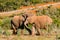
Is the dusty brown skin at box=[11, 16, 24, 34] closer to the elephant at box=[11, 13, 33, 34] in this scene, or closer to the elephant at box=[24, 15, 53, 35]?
the elephant at box=[11, 13, 33, 34]

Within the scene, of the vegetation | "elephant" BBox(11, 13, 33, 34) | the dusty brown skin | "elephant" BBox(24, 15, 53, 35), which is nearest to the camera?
"elephant" BBox(24, 15, 53, 35)

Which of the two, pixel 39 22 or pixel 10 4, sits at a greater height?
pixel 39 22

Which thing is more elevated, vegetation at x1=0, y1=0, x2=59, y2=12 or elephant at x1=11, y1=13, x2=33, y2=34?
elephant at x1=11, y1=13, x2=33, y2=34

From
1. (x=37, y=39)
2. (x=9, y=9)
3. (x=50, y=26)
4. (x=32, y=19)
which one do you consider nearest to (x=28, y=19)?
(x=32, y=19)

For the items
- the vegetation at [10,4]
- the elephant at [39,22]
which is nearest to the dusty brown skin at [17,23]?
the elephant at [39,22]

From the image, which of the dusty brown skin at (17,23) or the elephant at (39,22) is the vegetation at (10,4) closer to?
the dusty brown skin at (17,23)

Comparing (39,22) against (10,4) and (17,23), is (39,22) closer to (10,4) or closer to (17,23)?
(17,23)

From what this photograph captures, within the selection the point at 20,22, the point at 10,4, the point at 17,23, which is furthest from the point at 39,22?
the point at 10,4

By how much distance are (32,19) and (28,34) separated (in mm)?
879

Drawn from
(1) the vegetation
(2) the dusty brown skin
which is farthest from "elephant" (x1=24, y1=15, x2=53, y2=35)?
(1) the vegetation

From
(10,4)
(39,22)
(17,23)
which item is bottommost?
(10,4)

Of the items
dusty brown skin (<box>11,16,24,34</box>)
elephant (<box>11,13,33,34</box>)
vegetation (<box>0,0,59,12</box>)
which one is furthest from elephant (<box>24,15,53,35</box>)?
vegetation (<box>0,0,59,12</box>)

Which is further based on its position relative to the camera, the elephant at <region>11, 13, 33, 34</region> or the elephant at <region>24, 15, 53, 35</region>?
the elephant at <region>11, 13, 33, 34</region>

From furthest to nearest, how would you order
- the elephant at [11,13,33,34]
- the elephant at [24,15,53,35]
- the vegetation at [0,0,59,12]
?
the vegetation at [0,0,59,12]
the elephant at [11,13,33,34]
the elephant at [24,15,53,35]
